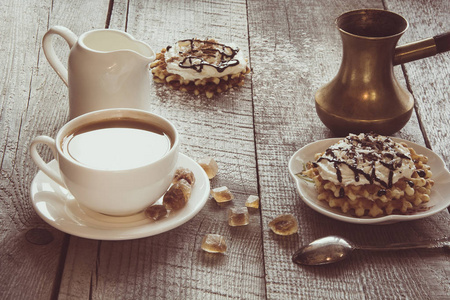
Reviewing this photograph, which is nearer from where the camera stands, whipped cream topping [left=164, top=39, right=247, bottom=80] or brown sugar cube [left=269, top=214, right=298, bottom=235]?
brown sugar cube [left=269, top=214, right=298, bottom=235]

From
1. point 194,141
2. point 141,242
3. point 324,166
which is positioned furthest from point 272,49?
point 141,242

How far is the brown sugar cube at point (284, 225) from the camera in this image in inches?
43.4

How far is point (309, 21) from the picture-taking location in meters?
1.95

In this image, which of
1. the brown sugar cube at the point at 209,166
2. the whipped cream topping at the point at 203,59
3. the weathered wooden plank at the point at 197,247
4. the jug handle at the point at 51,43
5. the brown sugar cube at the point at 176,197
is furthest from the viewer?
the whipped cream topping at the point at 203,59

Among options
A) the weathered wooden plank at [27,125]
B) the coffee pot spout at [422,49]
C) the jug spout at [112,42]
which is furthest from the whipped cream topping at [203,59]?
the coffee pot spout at [422,49]

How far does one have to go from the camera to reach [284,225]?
3.64 ft

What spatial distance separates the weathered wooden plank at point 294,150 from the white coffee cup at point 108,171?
0.22 metres

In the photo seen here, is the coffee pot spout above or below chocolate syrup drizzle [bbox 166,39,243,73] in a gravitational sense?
above

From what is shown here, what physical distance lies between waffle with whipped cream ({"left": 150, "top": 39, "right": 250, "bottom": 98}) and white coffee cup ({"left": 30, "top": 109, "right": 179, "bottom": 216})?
1.44ft

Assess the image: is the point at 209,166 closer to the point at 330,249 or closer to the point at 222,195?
the point at 222,195

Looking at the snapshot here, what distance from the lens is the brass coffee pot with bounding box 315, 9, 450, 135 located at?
4.32ft

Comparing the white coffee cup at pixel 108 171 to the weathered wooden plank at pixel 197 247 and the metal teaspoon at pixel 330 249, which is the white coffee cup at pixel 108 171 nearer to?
the weathered wooden plank at pixel 197 247

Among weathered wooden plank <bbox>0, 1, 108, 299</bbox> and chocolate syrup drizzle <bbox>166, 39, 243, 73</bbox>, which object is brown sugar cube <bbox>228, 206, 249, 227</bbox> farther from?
chocolate syrup drizzle <bbox>166, 39, 243, 73</bbox>

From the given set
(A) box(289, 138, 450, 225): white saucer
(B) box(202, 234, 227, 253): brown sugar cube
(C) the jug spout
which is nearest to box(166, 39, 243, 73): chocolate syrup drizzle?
(C) the jug spout
